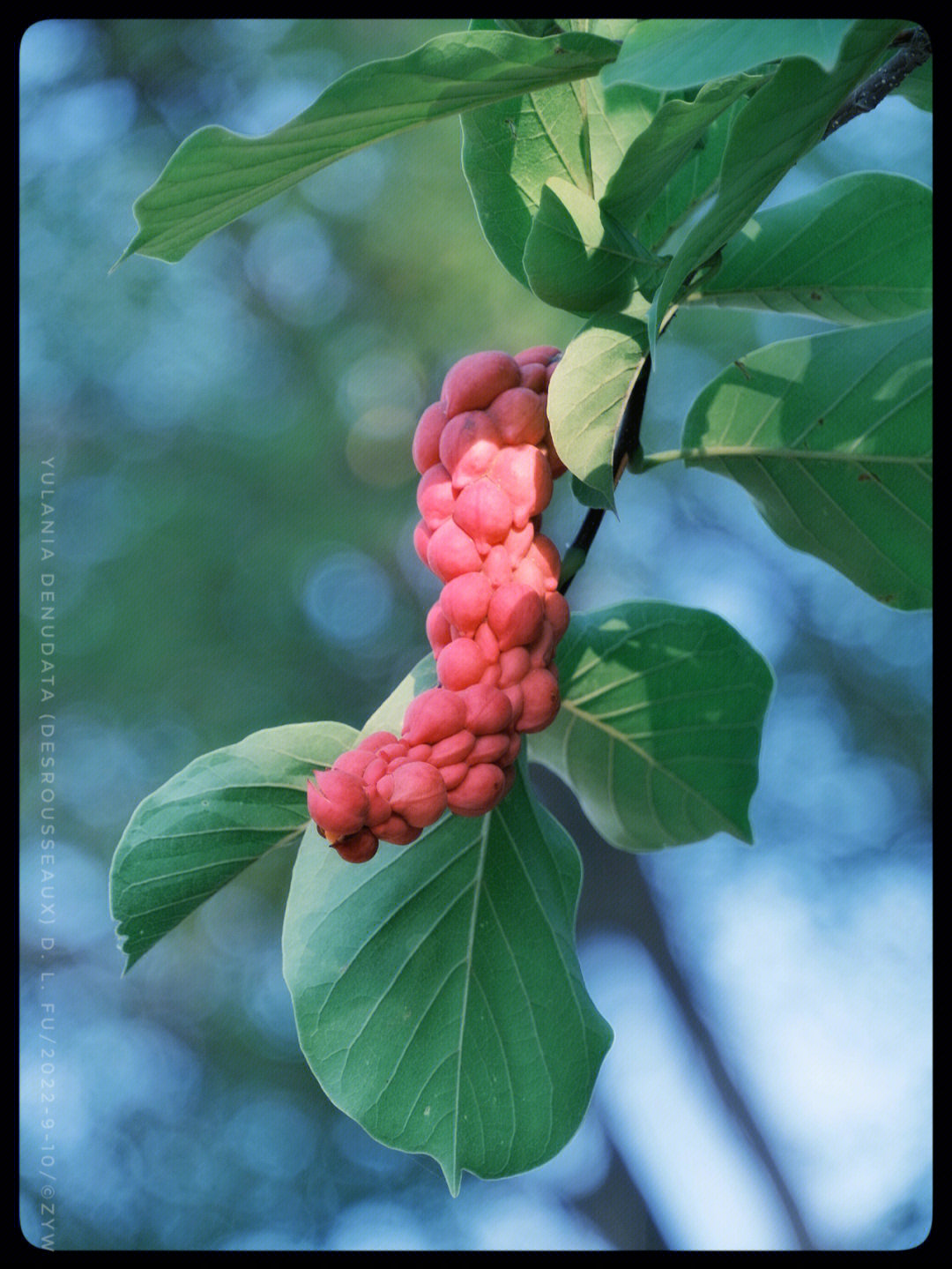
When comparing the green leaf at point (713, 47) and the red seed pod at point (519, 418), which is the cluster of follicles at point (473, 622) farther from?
the green leaf at point (713, 47)

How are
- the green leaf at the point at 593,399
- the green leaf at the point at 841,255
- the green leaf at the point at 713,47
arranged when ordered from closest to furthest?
the green leaf at the point at 713,47
the green leaf at the point at 593,399
the green leaf at the point at 841,255

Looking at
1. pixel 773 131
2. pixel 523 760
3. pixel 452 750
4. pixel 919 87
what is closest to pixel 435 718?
pixel 452 750

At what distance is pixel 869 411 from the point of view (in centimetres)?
53

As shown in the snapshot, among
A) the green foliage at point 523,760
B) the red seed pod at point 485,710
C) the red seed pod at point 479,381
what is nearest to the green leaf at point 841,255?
the green foliage at point 523,760

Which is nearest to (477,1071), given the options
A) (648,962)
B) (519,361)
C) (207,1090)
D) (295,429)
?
(519,361)

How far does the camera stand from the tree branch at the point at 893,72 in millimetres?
454

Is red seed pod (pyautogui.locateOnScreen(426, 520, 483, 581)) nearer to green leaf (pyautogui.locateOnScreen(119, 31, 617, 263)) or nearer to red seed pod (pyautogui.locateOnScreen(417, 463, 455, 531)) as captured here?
red seed pod (pyautogui.locateOnScreen(417, 463, 455, 531))

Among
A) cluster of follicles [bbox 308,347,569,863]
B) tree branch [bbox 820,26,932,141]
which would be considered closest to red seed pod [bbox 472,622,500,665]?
cluster of follicles [bbox 308,347,569,863]

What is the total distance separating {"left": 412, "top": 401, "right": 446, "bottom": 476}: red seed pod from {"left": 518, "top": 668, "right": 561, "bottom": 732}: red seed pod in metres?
0.10

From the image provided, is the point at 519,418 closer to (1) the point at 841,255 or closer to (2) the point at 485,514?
(2) the point at 485,514

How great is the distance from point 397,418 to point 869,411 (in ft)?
5.15

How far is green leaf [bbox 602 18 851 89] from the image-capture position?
12.6 inches

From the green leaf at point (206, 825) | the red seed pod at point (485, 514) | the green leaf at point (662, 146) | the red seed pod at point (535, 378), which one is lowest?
the green leaf at point (206, 825)

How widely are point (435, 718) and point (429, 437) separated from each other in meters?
0.12
